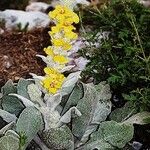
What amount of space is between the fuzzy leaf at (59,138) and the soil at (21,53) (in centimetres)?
132

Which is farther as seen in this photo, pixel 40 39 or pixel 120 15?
pixel 40 39

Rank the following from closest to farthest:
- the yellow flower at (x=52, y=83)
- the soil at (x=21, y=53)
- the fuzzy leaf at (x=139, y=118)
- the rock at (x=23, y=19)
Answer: the yellow flower at (x=52, y=83), the fuzzy leaf at (x=139, y=118), the soil at (x=21, y=53), the rock at (x=23, y=19)

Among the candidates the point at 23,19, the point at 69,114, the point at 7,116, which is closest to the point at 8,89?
the point at 7,116

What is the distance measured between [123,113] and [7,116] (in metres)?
0.76

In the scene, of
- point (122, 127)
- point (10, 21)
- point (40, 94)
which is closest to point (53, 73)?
point (40, 94)

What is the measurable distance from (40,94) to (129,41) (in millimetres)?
802

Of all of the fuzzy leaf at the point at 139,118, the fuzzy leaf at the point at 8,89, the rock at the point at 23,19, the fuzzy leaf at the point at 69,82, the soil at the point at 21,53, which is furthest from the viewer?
the rock at the point at 23,19

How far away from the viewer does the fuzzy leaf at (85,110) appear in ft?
11.7

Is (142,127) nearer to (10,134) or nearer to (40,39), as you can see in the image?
(10,134)

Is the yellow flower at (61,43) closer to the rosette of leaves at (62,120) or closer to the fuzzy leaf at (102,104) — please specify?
the rosette of leaves at (62,120)

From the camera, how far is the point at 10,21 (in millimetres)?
5656

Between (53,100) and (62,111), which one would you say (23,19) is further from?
(53,100)

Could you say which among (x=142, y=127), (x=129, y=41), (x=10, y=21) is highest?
(x=129, y=41)

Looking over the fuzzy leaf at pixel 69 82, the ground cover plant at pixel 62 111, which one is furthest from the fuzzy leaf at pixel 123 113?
the fuzzy leaf at pixel 69 82
